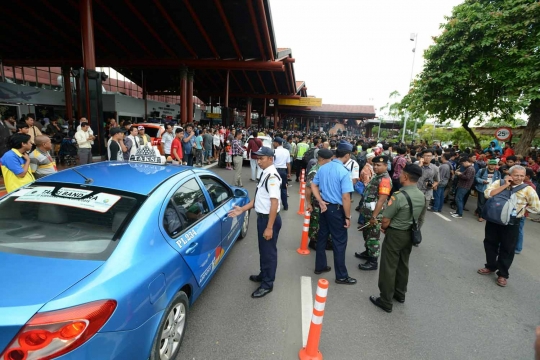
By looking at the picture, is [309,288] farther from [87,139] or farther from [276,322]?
[87,139]

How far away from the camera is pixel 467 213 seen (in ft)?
27.5

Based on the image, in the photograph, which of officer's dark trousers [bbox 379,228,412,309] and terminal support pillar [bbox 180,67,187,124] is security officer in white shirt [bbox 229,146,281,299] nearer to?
officer's dark trousers [bbox 379,228,412,309]

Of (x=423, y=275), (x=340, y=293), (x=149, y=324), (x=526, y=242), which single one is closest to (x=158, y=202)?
(x=149, y=324)

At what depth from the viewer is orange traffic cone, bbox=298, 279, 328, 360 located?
2.18 meters

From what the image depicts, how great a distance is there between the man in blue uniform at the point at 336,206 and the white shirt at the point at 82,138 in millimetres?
6627

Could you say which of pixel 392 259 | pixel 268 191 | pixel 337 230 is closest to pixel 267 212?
pixel 268 191

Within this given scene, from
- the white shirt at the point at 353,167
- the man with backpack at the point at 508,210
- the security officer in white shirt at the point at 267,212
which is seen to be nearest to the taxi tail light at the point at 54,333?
the security officer in white shirt at the point at 267,212

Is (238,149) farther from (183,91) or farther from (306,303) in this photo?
(183,91)

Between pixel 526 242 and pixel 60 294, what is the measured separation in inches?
324

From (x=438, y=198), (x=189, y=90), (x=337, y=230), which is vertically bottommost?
(x=438, y=198)

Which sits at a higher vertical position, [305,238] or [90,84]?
[90,84]

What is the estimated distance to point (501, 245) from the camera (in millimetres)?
4086

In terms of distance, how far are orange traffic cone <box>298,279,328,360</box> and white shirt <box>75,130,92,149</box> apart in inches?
299

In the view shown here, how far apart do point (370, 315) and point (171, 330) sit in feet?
6.92
